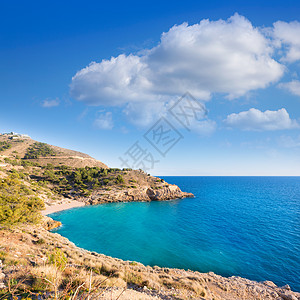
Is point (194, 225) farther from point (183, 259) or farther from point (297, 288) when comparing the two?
point (297, 288)

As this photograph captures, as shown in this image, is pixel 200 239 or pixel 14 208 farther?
pixel 200 239

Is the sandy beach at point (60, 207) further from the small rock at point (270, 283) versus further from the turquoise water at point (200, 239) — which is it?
the small rock at point (270, 283)

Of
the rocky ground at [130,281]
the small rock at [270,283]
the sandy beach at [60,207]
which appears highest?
the rocky ground at [130,281]

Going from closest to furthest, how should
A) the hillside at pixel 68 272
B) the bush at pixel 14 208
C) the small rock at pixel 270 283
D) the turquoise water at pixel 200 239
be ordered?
the hillside at pixel 68 272
the small rock at pixel 270 283
the bush at pixel 14 208
the turquoise water at pixel 200 239

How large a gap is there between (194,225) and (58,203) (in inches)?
1511

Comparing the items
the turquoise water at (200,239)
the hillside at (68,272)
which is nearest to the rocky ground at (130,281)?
the hillside at (68,272)

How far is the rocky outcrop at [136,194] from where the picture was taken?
51403 mm

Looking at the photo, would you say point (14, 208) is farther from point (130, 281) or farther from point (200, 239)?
point (200, 239)

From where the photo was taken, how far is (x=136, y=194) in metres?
57.1

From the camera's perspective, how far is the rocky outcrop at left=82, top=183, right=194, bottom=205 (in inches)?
2024

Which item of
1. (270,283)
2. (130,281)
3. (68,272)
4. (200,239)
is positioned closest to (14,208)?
(68,272)

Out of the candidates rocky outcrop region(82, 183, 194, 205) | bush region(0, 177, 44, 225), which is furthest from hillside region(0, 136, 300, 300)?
rocky outcrop region(82, 183, 194, 205)

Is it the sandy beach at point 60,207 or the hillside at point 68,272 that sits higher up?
the hillside at point 68,272

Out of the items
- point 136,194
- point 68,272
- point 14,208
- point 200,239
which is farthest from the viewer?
point 136,194
